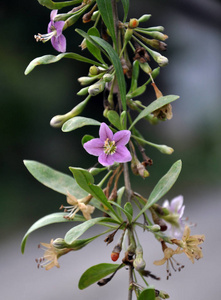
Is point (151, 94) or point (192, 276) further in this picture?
point (151, 94)

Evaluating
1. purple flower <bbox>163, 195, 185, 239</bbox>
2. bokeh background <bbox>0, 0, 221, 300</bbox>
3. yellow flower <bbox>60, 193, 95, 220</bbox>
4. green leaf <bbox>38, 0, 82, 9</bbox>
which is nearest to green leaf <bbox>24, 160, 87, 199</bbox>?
yellow flower <bbox>60, 193, 95, 220</bbox>

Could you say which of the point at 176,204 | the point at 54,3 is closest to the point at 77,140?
the point at 176,204

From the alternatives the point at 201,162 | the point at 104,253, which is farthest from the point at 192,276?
the point at 201,162

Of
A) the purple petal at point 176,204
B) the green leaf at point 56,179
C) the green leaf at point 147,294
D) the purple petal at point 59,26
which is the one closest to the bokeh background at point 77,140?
the purple petal at point 176,204

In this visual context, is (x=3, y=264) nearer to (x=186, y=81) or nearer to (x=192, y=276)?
(x=192, y=276)

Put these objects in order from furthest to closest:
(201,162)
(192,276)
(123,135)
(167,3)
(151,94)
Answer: (201,162)
(167,3)
(151,94)
(192,276)
(123,135)

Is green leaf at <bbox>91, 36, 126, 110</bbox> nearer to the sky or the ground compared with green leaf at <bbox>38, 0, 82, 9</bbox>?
nearer to the ground

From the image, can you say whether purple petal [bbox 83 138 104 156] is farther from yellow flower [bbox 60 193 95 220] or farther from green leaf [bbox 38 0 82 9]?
green leaf [bbox 38 0 82 9]
